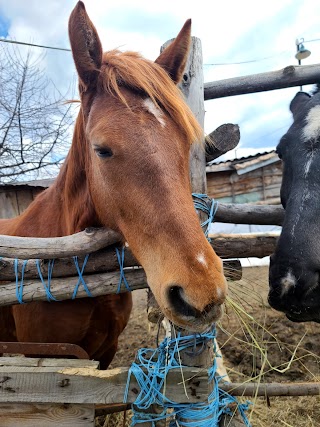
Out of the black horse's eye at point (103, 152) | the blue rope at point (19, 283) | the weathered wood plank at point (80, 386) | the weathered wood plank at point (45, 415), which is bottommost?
the weathered wood plank at point (45, 415)

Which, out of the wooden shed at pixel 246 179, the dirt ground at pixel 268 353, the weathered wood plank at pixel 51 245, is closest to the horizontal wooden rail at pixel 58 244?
the weathered wood plank at pixel 51 245

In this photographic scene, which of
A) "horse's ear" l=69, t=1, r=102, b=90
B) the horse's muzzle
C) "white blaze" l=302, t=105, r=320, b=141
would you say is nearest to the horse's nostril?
the horse's muzzle

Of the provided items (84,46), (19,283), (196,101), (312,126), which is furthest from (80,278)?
(312,126)

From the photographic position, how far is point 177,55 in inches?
82.4

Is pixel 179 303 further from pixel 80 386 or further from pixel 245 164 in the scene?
pixel 245 164

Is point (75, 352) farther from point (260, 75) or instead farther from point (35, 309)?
point (260, 75)

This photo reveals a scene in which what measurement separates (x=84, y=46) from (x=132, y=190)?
0.90 m

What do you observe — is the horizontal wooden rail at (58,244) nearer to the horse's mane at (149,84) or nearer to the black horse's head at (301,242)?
the horse's mane at (149,84)

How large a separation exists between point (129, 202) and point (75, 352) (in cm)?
106

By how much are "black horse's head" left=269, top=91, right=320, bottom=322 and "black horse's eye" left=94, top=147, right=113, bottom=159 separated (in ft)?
4.16

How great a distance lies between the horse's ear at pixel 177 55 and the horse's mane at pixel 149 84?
17 centimetres

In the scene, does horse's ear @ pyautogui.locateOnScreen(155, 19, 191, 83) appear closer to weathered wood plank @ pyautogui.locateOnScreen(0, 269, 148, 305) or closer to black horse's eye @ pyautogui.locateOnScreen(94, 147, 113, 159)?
black horse's eye @ pyautogui.locateOnScreen(94, 147, 113, 159)

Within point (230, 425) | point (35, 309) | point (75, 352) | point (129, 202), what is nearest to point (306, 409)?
point (230, 425)

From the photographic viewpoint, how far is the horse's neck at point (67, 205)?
2152 mm
